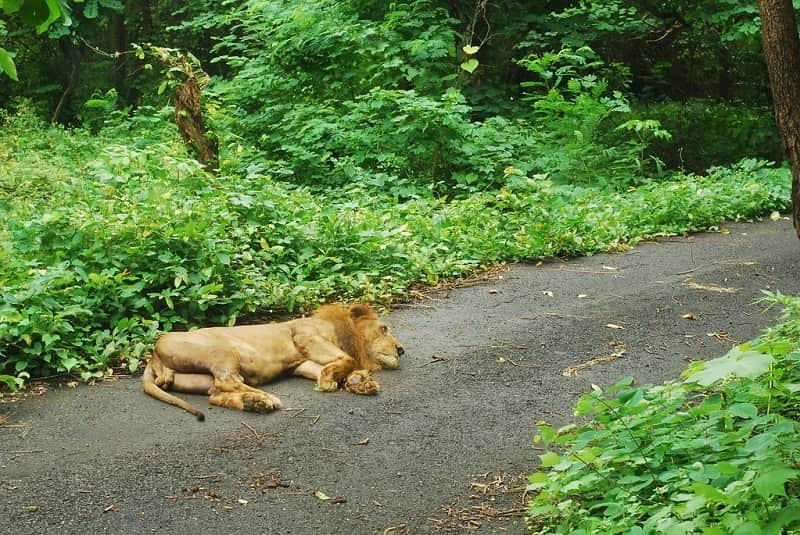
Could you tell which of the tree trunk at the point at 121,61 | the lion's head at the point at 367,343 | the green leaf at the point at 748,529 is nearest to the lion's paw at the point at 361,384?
the lion's head at the point at 367,343

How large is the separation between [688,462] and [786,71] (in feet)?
11.2

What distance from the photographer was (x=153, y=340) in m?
6.59

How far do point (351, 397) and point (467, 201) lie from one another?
548cm

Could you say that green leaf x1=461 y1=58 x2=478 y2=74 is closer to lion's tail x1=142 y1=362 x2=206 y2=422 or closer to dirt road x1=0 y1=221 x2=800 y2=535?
dirt road x1=0 y1=221 x2=800 y2=535

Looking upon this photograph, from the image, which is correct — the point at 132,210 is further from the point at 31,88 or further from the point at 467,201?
the point at 31,88

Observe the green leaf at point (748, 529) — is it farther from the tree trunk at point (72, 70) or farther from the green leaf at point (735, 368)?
the tree trunk at point (72, 70)

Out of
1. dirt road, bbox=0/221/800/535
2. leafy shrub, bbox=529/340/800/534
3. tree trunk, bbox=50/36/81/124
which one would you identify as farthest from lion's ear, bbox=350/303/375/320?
tree trunk, bbox=50/36/81/124

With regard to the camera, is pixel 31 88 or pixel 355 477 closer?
pixel 355 477

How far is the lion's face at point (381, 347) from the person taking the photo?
648 centimetres

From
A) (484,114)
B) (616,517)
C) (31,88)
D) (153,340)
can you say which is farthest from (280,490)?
(31,88)

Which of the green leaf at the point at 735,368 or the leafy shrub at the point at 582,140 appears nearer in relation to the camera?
the green leaf at the point at 735,368

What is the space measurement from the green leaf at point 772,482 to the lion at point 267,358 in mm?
3379

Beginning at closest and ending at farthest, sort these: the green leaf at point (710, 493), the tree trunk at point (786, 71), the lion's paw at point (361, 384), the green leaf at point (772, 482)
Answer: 1. the green leaf at point (772, 482)
2. the green leaf at point (710, 493)
3. the tree trunk at point (786, 71)
4. the lion's paw at point (361, 384)

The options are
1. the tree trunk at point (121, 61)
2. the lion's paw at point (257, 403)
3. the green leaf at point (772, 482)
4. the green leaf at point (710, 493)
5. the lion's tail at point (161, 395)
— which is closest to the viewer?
the green leaf at point (772, 482)
